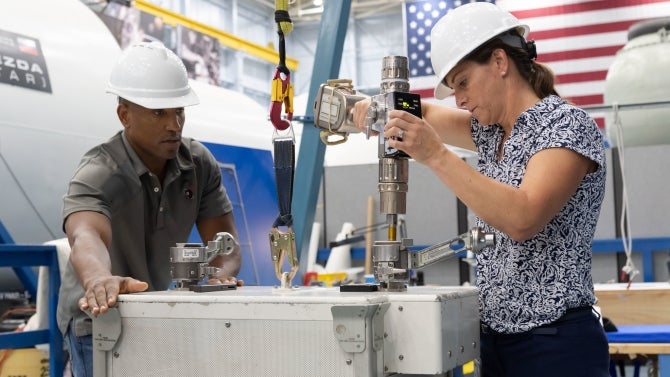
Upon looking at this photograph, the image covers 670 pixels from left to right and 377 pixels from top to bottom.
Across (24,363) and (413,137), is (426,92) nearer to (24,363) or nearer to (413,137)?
(24,363)

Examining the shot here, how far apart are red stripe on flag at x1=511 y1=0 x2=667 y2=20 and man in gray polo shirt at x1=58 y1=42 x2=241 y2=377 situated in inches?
269

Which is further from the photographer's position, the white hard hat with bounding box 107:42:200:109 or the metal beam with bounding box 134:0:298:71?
the metal beam with bounding box 134:0:298:71

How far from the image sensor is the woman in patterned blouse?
1488mm

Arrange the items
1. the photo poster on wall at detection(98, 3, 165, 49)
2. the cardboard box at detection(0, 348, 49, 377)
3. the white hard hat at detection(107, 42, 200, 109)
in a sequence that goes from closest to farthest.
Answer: the white hard hat at detection(107, 42, 200, 109) → the cardboard box at detection(0, 348, 49, 377) → the photo poster on wall at detection(98, 3, 165, 49)

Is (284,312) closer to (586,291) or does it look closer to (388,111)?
A: (388,111)

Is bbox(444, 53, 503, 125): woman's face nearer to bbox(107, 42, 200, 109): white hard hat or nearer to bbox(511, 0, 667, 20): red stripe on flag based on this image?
bbox(107, 42, 200, 109): white hard hat

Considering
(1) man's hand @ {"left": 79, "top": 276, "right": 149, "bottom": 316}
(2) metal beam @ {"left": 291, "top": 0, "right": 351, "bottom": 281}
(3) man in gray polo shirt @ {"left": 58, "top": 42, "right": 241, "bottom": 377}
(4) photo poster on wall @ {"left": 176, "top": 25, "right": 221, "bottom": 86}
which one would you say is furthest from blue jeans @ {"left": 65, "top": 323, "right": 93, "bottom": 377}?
(4) photo poster on wall @ {"left": 176, "top": 25, "right": 221, "bottom": 86}

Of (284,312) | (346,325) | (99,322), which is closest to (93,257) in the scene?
(99,322)

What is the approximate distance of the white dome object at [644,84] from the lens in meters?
6.59

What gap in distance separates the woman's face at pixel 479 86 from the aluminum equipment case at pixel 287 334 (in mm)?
388

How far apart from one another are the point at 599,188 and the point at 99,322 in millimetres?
1031

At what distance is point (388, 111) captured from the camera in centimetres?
155

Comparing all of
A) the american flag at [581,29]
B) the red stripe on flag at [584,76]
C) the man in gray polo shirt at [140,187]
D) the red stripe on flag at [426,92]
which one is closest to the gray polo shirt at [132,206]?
the man in gray polo shirt at [140,187]

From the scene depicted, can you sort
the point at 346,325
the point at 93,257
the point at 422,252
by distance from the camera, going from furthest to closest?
the point at 93,257 < the point at 422,252 < the point at 346,325
